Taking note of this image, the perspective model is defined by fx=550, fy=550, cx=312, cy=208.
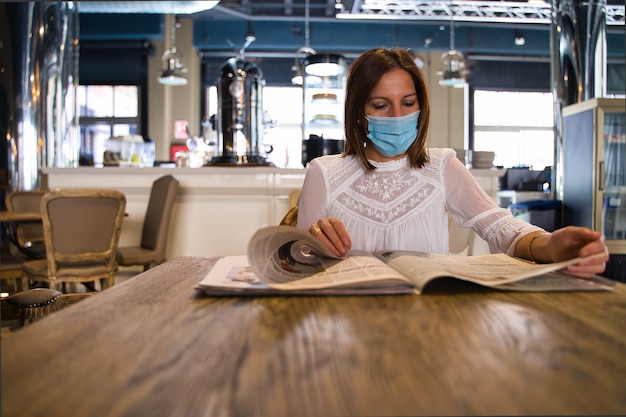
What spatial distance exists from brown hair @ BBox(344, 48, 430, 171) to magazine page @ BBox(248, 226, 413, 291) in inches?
Result: 23.6

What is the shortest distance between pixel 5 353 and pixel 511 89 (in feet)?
34.0

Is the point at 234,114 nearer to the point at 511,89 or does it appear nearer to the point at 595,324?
the point at 595,324

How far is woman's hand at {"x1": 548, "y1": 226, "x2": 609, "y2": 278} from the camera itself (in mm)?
813

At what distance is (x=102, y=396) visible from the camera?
366 mm

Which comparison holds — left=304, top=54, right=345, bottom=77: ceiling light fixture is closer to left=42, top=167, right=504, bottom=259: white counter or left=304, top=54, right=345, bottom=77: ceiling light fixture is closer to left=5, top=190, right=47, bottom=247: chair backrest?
left=42, top=167, right=504, bottom=259: white counter

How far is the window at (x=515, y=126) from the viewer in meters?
9.88

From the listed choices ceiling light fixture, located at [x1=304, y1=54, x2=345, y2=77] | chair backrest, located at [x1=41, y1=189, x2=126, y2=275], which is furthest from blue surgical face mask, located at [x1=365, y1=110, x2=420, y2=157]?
ceiling light fixture, located at [x1=304, y1=54, x2=345, y2=77]

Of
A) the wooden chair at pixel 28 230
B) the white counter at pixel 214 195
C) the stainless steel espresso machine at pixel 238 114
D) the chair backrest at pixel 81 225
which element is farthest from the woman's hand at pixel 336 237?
the wooden chair at pixel 28 230

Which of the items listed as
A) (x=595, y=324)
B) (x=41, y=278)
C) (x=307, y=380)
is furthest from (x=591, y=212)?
(x=307, y=380)

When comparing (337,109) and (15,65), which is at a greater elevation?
(15,65)

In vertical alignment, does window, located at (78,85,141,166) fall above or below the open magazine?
above

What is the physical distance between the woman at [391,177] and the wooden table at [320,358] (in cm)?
70

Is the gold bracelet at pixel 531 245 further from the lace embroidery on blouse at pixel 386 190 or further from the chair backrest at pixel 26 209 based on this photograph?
the chair backrest at pixel 26 209

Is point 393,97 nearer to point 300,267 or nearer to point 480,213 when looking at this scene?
point 480,213
